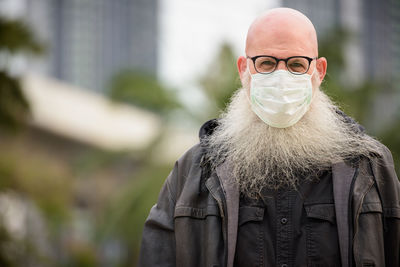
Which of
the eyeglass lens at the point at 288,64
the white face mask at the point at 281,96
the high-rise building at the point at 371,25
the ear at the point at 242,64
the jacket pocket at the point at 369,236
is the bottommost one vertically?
the jacket pocket at the point at 369,236

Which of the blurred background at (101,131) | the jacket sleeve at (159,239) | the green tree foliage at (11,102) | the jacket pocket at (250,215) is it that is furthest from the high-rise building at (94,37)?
the jacket pocket at (250,215)

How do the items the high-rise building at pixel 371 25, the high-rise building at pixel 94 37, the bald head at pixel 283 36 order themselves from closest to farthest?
the bald head at pixel 283 36, the high-rise building at pixel 371 25, the high-rise building at pixel 94 37

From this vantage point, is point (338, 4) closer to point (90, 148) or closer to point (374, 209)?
point (90, 148)

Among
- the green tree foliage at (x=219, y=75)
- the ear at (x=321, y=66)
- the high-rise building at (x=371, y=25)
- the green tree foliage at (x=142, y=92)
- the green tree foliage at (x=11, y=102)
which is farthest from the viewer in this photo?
the high-rise building at (x=371, y=25)

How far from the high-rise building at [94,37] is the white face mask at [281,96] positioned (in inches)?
1197

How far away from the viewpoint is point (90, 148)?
16266mm

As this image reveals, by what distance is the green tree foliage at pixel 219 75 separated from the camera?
10539 millimetres

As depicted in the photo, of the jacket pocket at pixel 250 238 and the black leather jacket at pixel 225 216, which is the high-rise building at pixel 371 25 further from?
the jacket pocket at pixel 250 238

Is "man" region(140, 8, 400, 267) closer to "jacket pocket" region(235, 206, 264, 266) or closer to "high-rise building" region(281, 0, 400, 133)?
"jacket pocket" region(235, 206, 264, 266)

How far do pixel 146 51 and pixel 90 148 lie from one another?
1670 centimetres

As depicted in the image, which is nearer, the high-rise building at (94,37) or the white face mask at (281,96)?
the white face mask at (281,96)

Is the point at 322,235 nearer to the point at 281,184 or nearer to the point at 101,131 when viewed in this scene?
the point at 281,184

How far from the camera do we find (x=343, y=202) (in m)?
2.71

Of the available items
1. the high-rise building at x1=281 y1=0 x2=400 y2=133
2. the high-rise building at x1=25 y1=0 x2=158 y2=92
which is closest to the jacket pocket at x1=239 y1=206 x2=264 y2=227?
the high-rise building at x1=281 y1=0 x2=400 y2=133
